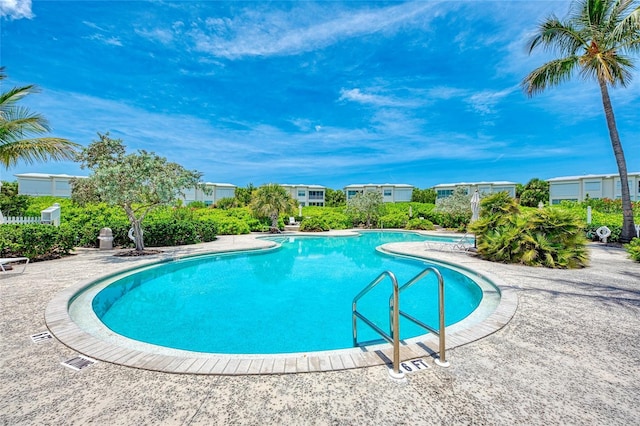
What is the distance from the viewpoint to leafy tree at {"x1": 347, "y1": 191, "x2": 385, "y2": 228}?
24719 millimetres

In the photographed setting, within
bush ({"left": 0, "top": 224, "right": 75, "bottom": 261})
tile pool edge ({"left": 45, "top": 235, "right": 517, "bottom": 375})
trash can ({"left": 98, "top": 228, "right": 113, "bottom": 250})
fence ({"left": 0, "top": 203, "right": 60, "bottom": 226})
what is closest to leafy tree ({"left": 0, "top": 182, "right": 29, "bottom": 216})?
fence ({"left": 0, "top": 203, "right": 60, "bottom": 226})

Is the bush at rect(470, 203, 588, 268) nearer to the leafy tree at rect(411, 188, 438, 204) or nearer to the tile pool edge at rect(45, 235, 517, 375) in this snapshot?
the tile pool edge at rect(45, 235, 517, 375)

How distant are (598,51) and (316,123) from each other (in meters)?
24.8

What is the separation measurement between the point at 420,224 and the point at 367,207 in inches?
185

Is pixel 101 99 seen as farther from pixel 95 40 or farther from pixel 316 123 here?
pixel 316 123

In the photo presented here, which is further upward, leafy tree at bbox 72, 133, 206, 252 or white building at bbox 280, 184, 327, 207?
white building at bbox 280, 184, 327, 207

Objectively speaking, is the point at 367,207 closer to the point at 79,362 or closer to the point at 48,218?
the point at 48,218

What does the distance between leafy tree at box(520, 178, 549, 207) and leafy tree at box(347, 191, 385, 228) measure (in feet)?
97.5

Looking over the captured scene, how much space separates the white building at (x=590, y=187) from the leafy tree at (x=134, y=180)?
4669cm

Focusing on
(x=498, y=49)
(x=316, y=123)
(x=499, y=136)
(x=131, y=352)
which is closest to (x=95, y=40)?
(x=131, y=352)

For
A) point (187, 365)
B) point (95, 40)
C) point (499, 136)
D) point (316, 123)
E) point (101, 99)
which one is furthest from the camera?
point (499, 136)

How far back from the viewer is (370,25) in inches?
546

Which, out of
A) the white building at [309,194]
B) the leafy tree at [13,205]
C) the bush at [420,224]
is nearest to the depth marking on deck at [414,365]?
the leafy tree at [13,205]

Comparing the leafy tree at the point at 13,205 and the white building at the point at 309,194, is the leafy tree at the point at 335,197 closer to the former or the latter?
the white building at the point at 309,194
